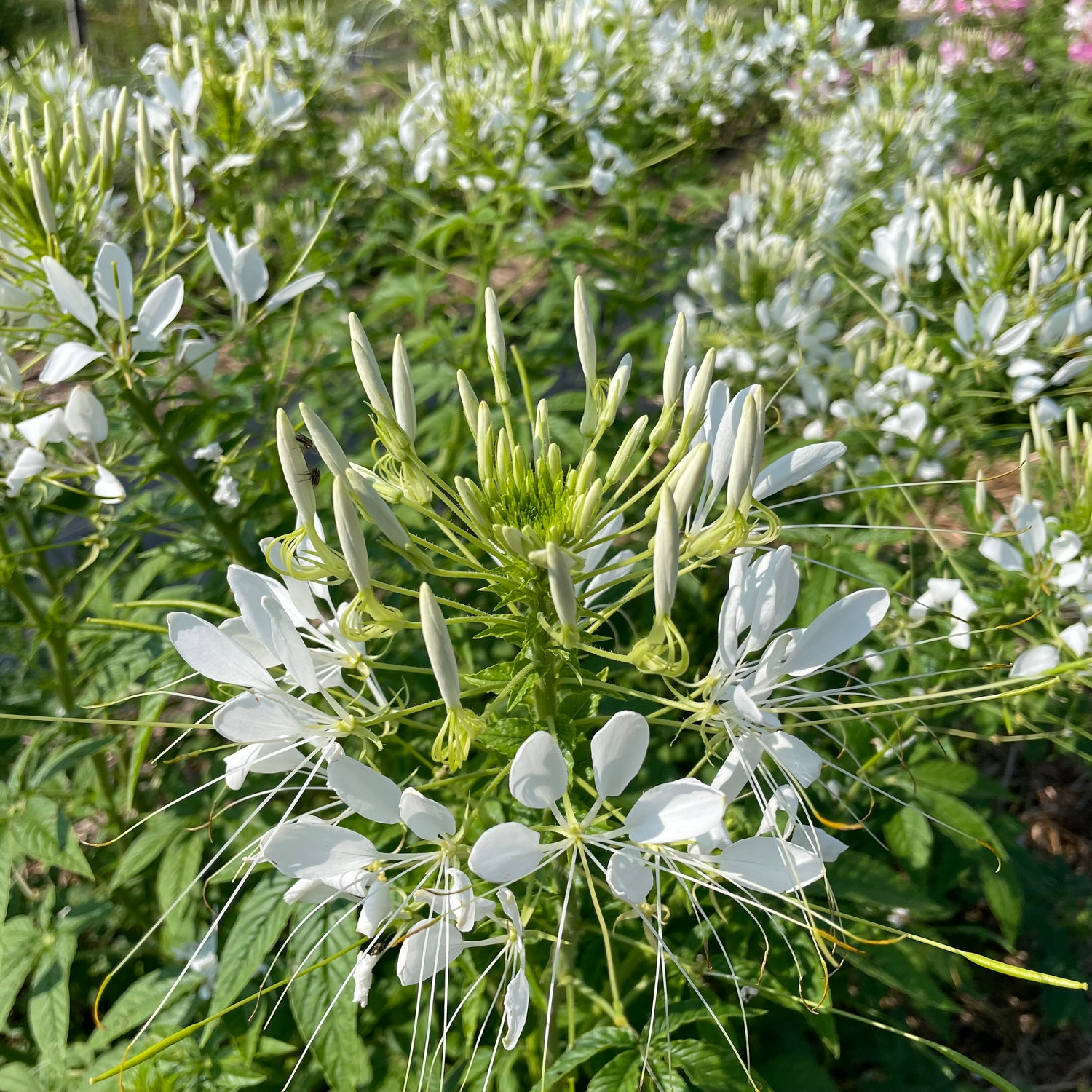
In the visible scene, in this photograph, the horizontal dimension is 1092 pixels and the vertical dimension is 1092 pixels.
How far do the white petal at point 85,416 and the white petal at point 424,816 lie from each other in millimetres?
1079

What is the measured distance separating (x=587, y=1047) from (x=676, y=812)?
557 millimetres

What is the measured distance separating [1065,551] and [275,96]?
2479mm

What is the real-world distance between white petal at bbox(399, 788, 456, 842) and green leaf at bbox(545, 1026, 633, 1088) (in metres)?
0.46

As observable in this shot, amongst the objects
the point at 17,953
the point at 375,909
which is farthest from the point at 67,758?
the point at 375,909

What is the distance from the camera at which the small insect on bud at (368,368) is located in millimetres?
970

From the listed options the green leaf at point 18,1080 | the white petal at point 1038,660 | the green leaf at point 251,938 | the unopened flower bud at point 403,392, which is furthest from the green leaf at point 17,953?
the white petal at point 1038,660

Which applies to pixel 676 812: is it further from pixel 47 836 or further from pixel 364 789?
pixel 47 836

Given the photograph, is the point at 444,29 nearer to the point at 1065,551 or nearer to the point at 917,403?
the point at 917,403

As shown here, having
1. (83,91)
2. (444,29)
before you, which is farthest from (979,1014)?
(444,29)

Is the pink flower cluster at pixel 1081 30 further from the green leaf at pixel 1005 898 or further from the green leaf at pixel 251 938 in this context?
the green leaf at pixel 251 938

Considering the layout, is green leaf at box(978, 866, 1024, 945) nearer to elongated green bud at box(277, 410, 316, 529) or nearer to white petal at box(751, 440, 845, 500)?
white petal at box(751, 440, 845, 500)

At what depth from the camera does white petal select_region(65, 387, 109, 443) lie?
150cm

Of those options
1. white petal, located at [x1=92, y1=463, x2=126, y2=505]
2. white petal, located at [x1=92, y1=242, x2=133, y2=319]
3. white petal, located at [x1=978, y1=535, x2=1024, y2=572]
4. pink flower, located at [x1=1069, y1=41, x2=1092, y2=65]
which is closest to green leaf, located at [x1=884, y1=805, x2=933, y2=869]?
white petal, located at [x1=978, y1=535, x2=1024, y2=572]

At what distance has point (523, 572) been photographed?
0.99 metres
